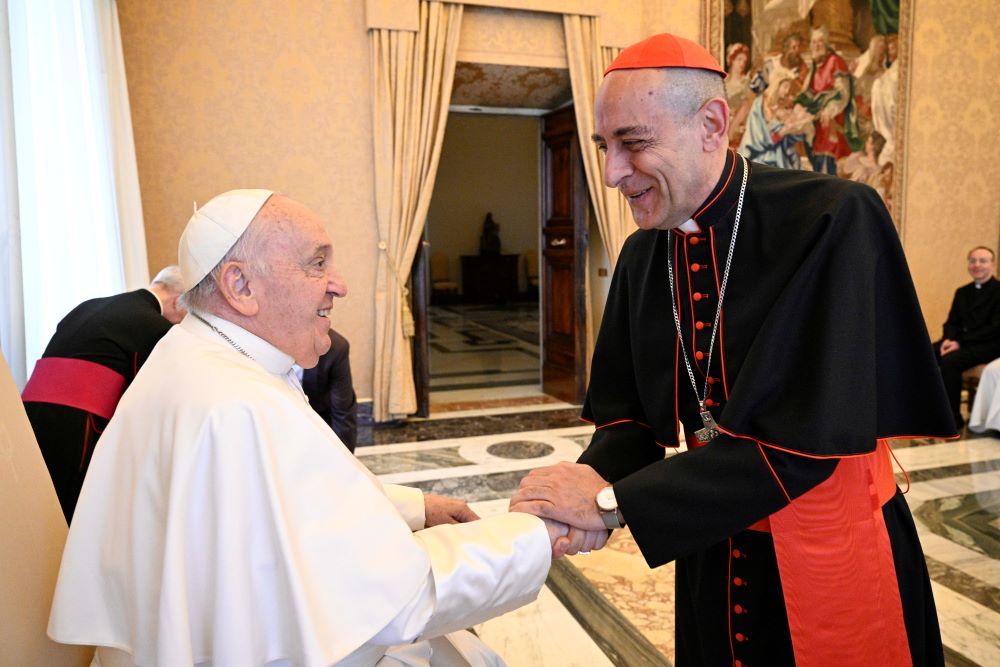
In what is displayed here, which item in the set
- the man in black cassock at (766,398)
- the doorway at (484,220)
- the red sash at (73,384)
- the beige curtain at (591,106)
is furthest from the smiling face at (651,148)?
the doorway at (484,220)

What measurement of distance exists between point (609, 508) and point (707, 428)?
0.27 metres

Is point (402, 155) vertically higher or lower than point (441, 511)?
higher

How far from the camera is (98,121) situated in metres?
4.29

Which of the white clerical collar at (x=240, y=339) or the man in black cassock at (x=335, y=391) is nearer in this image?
the white clerical collar at (x=240, y=339)

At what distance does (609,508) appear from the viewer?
5.30 feet

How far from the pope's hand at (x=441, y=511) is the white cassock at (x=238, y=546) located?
0.53m

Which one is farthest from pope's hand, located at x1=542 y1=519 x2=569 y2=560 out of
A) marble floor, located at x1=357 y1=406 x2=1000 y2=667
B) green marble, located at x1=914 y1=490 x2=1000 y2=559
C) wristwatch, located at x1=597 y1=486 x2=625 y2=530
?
green marble, located at x1=914 y1=490 x2=1000 y2=559

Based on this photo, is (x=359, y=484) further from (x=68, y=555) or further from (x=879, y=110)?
(x=879, y=110)

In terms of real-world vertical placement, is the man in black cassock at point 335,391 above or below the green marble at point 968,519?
above

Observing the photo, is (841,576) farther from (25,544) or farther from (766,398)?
(25,544)

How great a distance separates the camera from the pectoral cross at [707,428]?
160 cm

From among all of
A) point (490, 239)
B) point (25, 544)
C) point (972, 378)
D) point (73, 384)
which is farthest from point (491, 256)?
point (25, 544)

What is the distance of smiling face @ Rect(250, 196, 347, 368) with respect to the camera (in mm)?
1631

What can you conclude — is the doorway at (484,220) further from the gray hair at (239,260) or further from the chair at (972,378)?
the gray hair at (239,260)
